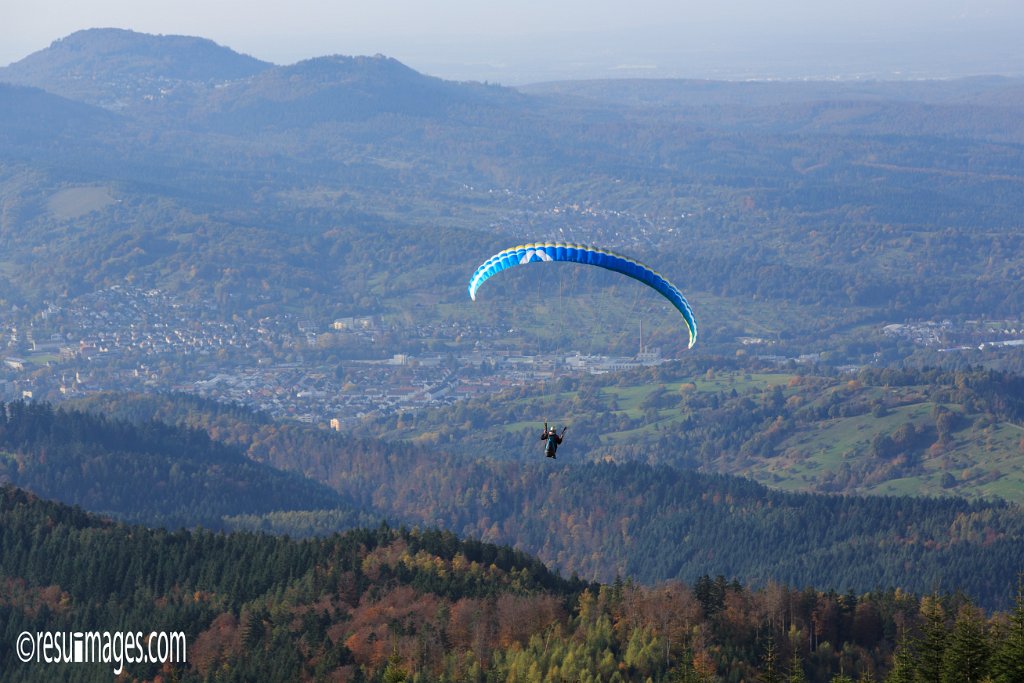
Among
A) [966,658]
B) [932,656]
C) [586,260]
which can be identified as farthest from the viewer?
[932,656]

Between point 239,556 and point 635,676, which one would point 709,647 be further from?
point 239,556

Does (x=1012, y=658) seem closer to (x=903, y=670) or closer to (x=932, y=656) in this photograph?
(x=932, y=656)

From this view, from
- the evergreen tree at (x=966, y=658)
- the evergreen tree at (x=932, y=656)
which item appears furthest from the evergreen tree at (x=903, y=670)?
the evergreen tree at (x=966, y=658)

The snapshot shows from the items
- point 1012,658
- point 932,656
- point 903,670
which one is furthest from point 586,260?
point 1012,658

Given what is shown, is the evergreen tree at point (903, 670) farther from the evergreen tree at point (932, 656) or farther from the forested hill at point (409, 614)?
the forested hill at point (409, 614)

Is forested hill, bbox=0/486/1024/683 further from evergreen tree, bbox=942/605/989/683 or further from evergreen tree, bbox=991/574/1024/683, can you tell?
evergreen tree, bbox=991/574/1024/683

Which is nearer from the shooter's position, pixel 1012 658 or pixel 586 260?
Answer: pixel 1012 658

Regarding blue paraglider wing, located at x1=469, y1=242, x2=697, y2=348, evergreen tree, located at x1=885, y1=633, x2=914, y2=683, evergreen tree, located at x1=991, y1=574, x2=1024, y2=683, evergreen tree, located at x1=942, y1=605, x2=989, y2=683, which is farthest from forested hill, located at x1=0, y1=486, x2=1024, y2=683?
blue paraglider wing, located at x1=469, y1=242, x2=697, y2=348
